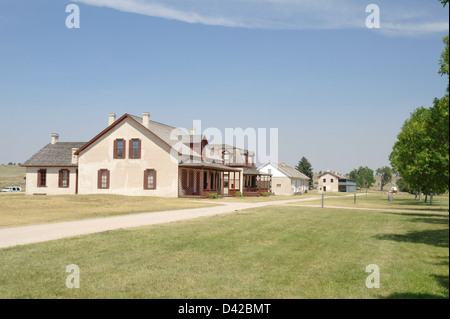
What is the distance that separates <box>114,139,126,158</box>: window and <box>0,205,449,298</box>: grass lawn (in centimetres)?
2729

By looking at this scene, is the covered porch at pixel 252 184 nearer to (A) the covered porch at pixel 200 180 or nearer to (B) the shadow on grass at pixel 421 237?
(A) the covered porch at pixel 200 180

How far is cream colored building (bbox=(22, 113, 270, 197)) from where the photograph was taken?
3762 centimetres

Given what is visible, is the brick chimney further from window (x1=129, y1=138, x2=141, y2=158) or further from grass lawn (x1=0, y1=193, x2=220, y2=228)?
grass lawn (x1=0, y1=193, x2=220, y2=228)

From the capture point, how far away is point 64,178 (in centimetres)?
4325

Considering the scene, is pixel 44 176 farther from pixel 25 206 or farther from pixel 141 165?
pixel 25 206

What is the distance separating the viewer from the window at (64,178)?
A: 1693 inches

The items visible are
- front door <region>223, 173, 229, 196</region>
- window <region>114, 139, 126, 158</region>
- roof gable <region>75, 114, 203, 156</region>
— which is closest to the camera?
roof gable <region>75, 114, 203, 156</region>

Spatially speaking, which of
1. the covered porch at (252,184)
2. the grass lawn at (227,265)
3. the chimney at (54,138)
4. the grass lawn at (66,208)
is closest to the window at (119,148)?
the grass lawn at (66,208)

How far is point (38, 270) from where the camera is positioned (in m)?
7.58

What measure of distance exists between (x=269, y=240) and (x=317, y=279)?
15.3ft

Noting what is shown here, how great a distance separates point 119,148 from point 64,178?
8.75 m

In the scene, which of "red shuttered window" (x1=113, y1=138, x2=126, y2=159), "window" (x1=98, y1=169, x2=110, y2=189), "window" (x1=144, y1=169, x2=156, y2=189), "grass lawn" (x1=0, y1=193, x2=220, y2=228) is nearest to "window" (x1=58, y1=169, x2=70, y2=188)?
"window" (x1=98, y1=169, x2=110, y2=189)

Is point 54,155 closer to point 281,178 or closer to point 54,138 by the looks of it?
point 54,138
